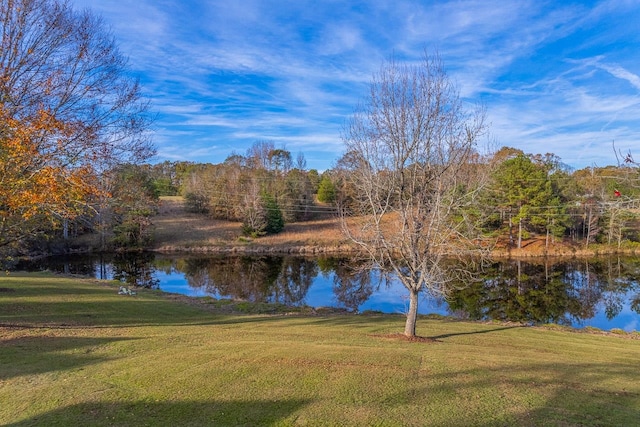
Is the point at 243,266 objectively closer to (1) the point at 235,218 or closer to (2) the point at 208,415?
(1) the point at 235,218

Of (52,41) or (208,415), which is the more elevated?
(52,41)

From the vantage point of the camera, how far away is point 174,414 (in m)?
4.91

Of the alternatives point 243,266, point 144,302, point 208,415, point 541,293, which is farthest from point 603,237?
point 208,415

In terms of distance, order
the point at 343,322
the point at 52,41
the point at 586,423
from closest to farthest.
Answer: the point at 586,423 < the point at 52,41 < the point at 343,322

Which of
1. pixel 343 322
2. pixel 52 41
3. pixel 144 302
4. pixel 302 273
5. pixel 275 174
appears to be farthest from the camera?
pixel 275 174

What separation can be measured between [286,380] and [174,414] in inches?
66.4

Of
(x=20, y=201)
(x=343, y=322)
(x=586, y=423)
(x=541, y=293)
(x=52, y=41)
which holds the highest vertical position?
(x=52, y=41)

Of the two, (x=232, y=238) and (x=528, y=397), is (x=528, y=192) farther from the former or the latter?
(x=528, y=397)

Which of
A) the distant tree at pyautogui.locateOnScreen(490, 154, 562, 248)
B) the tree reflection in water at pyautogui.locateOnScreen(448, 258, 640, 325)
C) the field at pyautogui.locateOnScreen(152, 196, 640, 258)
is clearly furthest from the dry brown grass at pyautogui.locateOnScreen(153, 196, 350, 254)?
the tree reflection in water at pyautogui.locateOnScreen(448, 258, 640, 325)

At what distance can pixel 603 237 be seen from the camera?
4556 centimetres

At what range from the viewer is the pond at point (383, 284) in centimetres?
2203

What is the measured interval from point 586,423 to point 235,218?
55487 mm

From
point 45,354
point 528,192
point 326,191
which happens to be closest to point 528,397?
point 45,354

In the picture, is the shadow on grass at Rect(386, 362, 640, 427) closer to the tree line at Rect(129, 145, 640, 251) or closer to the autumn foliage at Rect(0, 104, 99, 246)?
the autumn foliage at Rect(0, 104, 99, 246)
